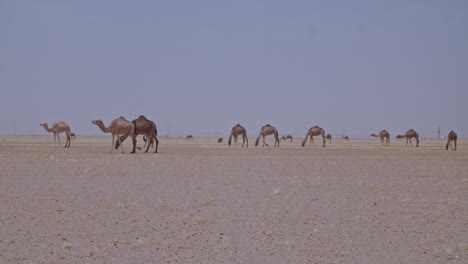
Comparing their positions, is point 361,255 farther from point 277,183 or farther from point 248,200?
point 277,183

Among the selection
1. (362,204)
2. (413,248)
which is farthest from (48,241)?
(362,204)

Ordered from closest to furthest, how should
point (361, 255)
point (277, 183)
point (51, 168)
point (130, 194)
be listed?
point (361, 255) → point (130, 194) → point (277, 183) → point (51, 168)

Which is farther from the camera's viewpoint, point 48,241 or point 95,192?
point 95,192

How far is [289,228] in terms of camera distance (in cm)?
940

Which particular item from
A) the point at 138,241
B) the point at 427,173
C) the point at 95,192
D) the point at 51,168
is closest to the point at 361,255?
the point at 138,241

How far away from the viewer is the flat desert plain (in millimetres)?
7891

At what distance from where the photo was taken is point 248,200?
39.6ft

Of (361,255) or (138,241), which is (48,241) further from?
(361,255)

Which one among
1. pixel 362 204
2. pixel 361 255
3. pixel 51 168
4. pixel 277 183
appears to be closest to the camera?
pixel 361 255

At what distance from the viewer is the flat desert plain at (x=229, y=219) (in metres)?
7.89

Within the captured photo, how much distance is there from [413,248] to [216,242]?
8.66ft

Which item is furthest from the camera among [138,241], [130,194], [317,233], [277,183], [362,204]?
[277,183]

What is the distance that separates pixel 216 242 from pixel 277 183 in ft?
22.4

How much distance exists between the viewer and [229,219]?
1007cm
